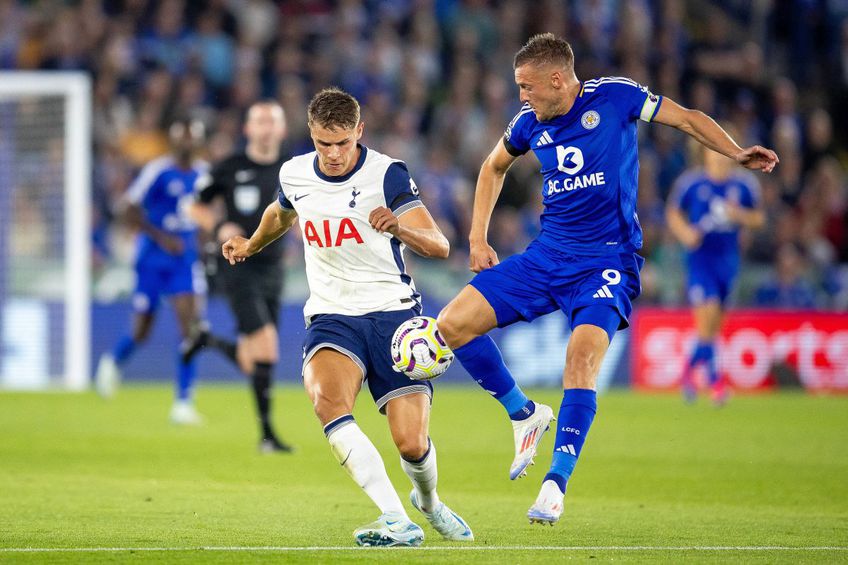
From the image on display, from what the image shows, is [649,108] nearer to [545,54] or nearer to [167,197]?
[545,54]

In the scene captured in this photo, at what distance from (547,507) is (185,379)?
7605 mm

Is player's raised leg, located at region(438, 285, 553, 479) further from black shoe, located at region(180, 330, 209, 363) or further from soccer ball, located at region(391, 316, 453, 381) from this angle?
black shoe, located at region(180, 330, 209, 363)

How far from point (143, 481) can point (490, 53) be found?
1394cm

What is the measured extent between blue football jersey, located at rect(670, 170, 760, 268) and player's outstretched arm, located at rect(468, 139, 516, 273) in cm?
829

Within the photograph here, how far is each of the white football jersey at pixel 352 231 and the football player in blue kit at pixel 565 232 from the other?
1.45 ft

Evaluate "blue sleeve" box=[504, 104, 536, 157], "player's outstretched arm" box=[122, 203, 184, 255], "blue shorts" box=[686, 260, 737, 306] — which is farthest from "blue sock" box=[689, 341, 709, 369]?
"blue sleeve" box=[504, 104, 536, 157]

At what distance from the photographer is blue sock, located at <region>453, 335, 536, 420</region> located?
7.02 m

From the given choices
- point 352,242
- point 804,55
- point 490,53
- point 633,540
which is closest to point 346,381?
point 352,242

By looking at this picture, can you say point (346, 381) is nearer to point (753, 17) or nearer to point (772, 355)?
point (772, 355)

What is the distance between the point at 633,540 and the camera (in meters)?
6.60

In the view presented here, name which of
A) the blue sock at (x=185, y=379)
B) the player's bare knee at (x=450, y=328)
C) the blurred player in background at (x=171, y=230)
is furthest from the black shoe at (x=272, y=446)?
the player's bare knee at (x=450, y=328)

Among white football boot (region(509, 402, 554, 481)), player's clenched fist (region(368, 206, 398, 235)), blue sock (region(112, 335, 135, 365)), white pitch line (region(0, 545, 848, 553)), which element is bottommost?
blue sock (region(112, 335, 135, 365))

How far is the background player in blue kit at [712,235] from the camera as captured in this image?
49.6ft

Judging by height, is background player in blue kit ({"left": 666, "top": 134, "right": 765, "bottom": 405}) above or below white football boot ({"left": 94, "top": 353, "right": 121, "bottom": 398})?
above
